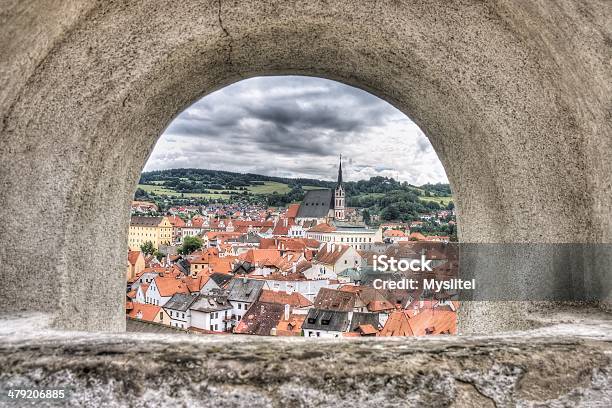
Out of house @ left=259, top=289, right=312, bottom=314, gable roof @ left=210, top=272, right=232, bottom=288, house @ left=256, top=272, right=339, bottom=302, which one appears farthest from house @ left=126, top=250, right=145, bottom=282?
gable roof @ left=210, top=272, right=232, bottom=288

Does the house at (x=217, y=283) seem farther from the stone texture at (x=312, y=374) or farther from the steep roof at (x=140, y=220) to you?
the stone texture at (x=312, y=374)

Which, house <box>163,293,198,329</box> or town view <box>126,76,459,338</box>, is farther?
house <box>163,293,198,329</box>

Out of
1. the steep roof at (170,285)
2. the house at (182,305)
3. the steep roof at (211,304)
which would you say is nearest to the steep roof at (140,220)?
the steep roof at (170,285)

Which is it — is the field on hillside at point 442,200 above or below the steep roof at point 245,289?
above

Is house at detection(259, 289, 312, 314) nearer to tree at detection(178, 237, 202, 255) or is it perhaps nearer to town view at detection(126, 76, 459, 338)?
town view at detection(126, 76, 459, 338)

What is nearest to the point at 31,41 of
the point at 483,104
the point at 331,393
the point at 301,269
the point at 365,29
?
the point at 365,29
